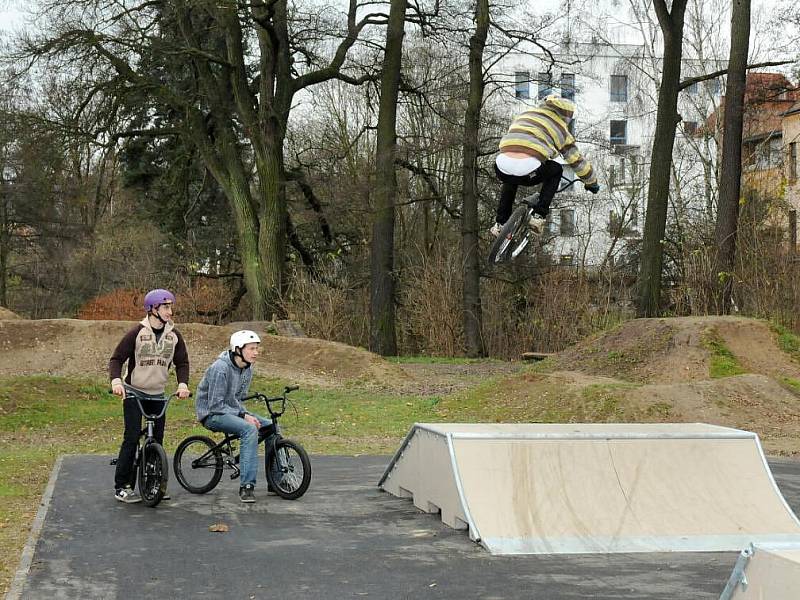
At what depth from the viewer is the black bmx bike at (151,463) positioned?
10.1 metres

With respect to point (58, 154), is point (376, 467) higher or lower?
lower

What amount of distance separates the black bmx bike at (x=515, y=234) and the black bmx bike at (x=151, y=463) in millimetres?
3582

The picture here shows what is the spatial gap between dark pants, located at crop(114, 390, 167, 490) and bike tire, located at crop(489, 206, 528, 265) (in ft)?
12.1

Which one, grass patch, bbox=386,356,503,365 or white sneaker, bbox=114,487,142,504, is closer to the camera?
white sneaker, bbox=114,487,142,504

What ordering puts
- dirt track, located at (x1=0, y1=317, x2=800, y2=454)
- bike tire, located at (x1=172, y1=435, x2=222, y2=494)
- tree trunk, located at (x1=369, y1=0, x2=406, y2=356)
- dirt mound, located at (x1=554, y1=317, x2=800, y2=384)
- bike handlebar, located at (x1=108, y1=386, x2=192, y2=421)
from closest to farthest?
1. bike handlebar, located at (x1=108, y1=386, x2=192, y2=421)
2. bike tire, located at (x1=172, y1=435, x2=222, y2=494)
3. dirt track, located at (x1=0, y1=317, x2=800, y2=454)
4. dirt mound, located at (x1=554, y1=317, x2=800, y2=384)
5. tree trunk, located at (x1=369, y1=0, x2=406, y2=356)

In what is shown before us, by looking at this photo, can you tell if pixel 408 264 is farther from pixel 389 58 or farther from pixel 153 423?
pixel 153 423

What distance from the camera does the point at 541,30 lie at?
1281 inches

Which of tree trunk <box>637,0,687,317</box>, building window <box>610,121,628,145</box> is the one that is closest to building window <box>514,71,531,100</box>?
tree trunk <box>637,0,687,317</box>

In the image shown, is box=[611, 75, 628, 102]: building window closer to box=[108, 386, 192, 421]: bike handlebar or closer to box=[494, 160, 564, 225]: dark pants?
box=[494, 160, 564, 225]: dark pants

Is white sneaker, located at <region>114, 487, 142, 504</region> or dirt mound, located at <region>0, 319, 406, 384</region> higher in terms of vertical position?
dirt mound, located at <region>0, 319, 406, 384</region>

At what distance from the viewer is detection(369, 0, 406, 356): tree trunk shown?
31594 millimetres

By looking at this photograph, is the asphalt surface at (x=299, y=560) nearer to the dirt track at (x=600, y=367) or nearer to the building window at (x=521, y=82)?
the dirt track at (x=600, y=367)

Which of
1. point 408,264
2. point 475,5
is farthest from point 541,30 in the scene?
point 408,264

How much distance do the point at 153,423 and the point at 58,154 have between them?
65.7ft
